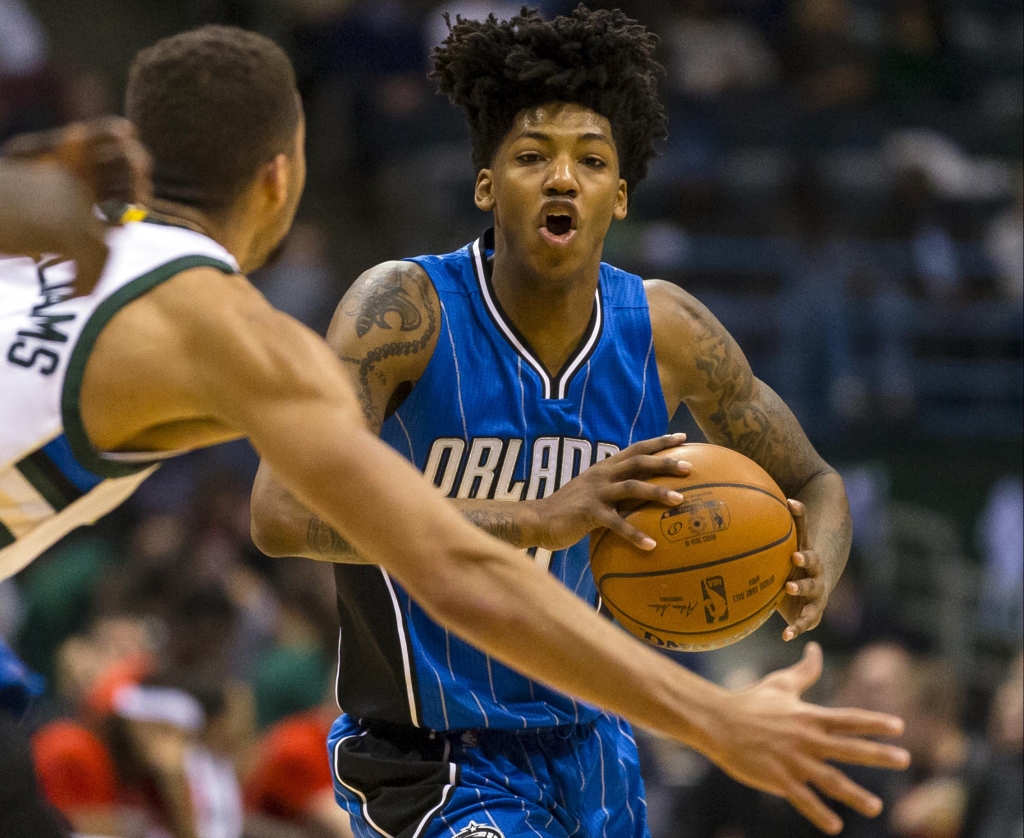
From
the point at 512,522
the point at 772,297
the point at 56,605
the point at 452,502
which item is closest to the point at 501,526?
the point at 512,522

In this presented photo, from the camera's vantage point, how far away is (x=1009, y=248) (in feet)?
37.1

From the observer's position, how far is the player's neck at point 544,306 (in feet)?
12.5

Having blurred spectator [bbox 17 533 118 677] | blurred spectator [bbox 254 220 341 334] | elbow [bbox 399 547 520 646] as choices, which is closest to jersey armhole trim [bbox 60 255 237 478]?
elbow [bbox 399 547 520 646]

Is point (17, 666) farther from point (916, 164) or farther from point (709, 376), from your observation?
point (916, 164)

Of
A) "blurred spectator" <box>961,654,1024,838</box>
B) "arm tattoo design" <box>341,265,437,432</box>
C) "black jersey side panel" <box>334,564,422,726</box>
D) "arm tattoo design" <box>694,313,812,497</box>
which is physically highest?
"arm tattoo design" <box>341,265,437,432</box>

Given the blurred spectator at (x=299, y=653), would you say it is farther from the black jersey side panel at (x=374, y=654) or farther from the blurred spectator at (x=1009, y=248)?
the blurred spectator at (x=1009, y=248)

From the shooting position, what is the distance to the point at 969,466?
10891 millimetres

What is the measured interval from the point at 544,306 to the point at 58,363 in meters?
1.66

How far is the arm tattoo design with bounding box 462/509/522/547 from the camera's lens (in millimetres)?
3268

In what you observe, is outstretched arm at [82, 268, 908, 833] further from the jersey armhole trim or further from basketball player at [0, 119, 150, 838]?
basketball player at [0, 119, 150, 838]

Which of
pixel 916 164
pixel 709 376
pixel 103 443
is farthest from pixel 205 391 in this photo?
pixel 916 164

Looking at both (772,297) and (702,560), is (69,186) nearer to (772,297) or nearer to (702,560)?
(702,560)

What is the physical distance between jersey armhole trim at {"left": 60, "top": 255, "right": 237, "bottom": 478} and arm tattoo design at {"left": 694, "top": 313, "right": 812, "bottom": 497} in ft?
5.95

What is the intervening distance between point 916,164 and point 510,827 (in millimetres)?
9442
